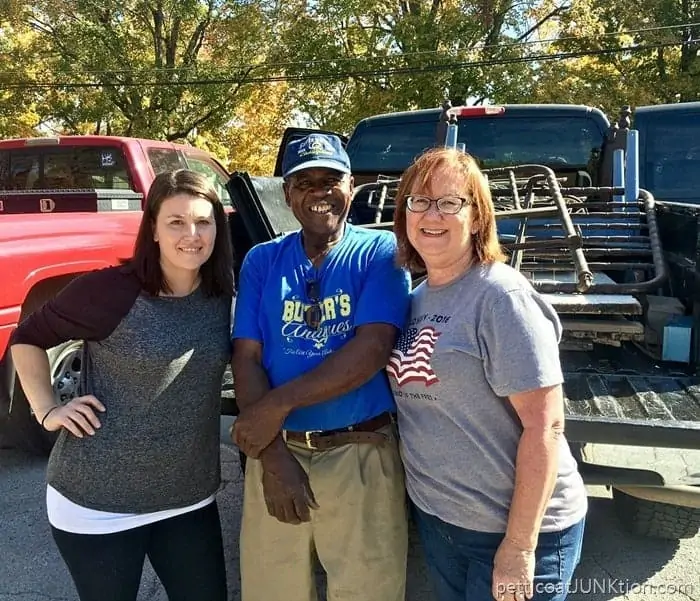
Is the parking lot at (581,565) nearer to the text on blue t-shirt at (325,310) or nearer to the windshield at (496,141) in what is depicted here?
the text on blue t-shirt at (325,310)

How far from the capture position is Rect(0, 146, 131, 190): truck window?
17.0ft

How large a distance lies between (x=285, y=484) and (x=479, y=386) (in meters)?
0.59

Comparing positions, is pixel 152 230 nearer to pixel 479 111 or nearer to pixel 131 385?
pixel 131 385

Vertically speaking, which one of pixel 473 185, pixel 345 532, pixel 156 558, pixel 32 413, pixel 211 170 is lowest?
pixel 32 413

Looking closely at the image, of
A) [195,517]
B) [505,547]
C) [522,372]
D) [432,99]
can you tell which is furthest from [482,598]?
[432,99]

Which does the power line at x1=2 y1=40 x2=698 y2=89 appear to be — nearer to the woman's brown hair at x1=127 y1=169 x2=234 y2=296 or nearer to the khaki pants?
the woman's brown hair at x1=127 y1=169 x2=234 y2=296

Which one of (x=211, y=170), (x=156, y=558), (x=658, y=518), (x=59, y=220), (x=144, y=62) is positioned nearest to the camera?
(x=156, y=558)

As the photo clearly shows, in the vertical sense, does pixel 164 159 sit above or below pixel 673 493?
above

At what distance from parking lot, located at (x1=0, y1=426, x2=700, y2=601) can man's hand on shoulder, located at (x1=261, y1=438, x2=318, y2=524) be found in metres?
1.16

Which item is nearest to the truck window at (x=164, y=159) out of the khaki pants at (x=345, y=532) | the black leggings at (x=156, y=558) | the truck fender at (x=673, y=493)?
the black leggings at (x=156, y=558)

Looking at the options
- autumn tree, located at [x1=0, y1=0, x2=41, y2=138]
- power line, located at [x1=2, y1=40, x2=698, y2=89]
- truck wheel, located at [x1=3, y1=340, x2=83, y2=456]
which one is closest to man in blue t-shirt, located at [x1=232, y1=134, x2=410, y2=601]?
truck wheel, located at [x1=3, y1=340, x2=83, y2=456]

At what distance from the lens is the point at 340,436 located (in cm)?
185

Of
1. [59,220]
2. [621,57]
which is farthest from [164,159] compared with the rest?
[621,57]

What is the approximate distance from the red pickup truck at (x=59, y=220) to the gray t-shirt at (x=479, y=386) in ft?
7.59
